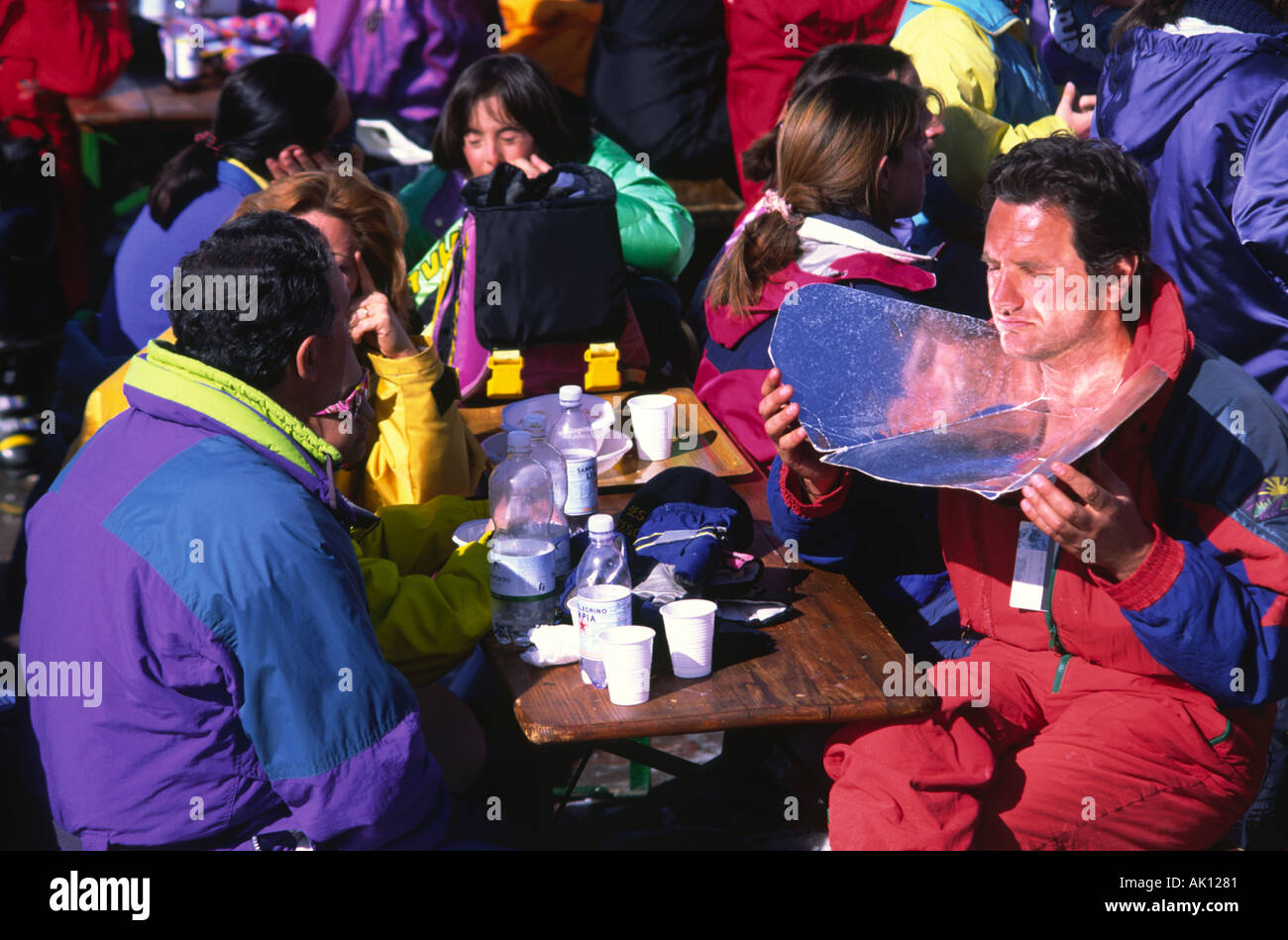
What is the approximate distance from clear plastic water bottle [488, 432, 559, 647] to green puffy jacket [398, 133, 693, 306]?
1.92 m

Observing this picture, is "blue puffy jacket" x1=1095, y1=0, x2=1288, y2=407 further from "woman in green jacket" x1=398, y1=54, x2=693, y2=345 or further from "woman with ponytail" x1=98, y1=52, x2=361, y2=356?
"woman with ponytail" x1=98, y1=52, x2=361, y2=356

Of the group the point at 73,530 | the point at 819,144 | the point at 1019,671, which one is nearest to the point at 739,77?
the point at 819,144

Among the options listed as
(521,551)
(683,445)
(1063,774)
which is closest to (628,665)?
(521,551)

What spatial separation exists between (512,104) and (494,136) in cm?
13

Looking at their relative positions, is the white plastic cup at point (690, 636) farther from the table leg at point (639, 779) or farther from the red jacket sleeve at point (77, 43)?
the red jacket sleeve at point (77, 43)

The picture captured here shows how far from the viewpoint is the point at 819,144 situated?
11.5ft

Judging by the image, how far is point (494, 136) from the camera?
4688 millimetres

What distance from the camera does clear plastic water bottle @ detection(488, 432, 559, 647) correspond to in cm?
242

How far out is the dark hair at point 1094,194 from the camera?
2.54 metres

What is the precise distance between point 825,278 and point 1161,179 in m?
1.09

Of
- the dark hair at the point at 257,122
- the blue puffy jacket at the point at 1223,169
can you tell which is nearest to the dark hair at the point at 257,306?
the dark hair at the point at 257,122

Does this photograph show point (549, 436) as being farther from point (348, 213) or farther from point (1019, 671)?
point (1019, 671)

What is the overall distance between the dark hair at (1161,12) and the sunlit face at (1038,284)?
1370 mm

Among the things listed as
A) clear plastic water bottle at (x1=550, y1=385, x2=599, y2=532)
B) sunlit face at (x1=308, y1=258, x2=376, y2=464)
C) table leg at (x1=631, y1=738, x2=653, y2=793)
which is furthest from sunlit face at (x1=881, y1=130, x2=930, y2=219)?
table leg at (x1=631, y1=738, x2=653, y2=793)
